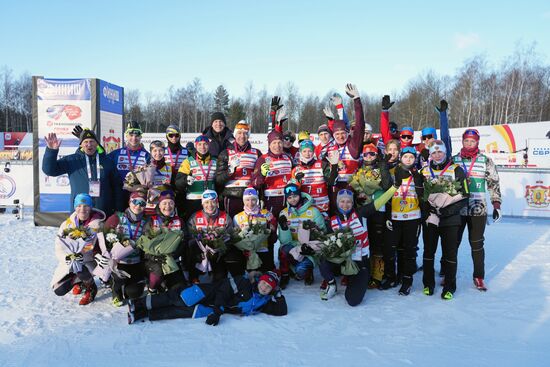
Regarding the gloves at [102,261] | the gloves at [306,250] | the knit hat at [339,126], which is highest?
the knit hat at [339,126]

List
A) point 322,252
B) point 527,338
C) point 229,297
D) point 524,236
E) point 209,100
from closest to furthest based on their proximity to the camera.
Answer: point 527,338, point 229,297, point 322,252, point 524,236, point 209,100

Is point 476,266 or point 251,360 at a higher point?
point 476,266

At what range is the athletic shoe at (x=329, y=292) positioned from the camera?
4867 mm

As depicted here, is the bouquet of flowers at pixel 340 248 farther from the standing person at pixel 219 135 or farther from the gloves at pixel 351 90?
the standing person at pixel 219 135

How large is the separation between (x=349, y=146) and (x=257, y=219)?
1.77 metres

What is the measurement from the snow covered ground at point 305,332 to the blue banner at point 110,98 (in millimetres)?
5109

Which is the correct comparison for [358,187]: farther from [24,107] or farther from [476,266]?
[24,107]

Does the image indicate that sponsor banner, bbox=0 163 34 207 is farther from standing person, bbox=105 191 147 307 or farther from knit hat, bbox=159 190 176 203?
knit hat, bbox=159 190 176 203

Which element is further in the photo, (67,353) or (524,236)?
(524,236)

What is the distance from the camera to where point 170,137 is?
5824 millimetres

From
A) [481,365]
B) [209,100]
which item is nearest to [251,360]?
[481,365]

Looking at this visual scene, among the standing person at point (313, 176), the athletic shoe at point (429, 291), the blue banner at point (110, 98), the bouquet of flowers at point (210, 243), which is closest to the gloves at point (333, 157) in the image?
the standing person at point (313, 176)

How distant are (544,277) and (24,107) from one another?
2735 inches

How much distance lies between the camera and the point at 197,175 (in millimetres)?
5457
